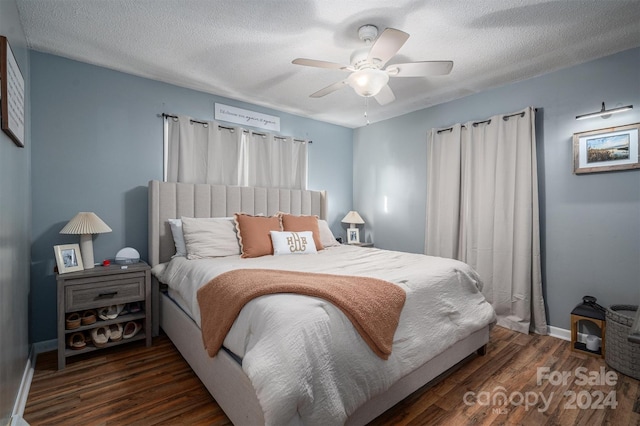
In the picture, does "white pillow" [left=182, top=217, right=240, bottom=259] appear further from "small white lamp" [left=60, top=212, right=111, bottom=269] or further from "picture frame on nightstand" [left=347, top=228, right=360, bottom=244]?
"picture frame on nightstand" [left=347, top=228, right=360, bottom=244]

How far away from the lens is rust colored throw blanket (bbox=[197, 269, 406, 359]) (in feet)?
4.84

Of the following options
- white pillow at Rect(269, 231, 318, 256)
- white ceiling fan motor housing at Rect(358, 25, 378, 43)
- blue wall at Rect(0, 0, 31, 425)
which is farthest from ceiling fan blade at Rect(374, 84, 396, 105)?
blue wall at Rect(0, 0, 31, 425)

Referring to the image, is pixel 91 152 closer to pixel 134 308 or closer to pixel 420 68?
pixel 134 308

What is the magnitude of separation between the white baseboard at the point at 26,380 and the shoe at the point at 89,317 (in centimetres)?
40

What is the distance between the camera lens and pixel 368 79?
2.13 meters

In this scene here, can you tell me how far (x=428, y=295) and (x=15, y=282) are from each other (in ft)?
8.32

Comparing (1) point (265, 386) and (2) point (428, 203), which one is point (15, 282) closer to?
(1) point (265, 386)

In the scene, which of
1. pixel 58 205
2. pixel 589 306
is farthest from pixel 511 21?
pixel 58 205

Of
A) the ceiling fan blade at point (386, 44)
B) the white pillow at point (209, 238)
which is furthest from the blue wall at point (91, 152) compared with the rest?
the ceiling fan blade at point (386, 44)

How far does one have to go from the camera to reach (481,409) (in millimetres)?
1811

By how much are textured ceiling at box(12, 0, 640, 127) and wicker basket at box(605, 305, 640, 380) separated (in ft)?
7.09

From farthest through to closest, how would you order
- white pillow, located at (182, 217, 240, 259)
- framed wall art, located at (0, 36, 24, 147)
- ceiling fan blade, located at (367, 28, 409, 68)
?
1. white pillow, located at (182, 217, 240, 259)
2. ceiling fan blade, located at (367, 28, 409, 68)
3. framed wall art, located at (0, 36, 24, 147)

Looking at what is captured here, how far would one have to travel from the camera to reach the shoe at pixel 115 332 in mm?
2494

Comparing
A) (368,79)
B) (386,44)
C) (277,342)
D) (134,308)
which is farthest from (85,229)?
(386,44)
